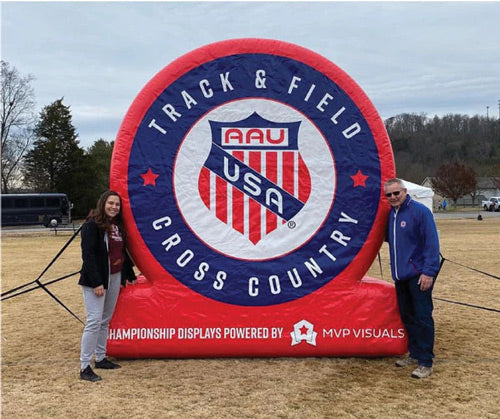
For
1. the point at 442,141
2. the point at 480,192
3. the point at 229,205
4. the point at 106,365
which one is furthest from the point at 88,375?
the point at 442,141

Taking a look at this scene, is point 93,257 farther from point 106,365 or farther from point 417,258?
point 417,258

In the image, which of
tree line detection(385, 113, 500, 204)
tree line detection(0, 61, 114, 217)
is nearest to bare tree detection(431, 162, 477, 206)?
tree line detection(385, 113, 500, 204)

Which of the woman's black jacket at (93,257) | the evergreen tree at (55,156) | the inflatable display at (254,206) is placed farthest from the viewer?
the evergreen tree at (55,156)

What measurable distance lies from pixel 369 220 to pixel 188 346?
202cm

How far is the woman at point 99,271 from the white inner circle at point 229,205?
2.21 ft

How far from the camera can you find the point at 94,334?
400 centimetres

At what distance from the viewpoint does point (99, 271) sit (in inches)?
155

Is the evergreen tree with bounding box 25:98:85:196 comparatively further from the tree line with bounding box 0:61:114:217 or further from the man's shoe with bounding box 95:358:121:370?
the man's shoe with bounding box 95:358:121:370

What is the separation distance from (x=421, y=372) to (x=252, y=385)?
54.9 inches

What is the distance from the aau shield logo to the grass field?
1284 millimetres

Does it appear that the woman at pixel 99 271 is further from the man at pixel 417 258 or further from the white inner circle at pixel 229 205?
the man at pixel 417 258

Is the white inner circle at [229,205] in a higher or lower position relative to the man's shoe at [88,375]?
higher

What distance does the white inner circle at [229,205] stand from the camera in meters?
4.49

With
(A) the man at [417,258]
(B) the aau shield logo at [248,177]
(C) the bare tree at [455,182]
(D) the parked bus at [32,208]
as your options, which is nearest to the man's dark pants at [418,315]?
(A) the man at [417,258]
